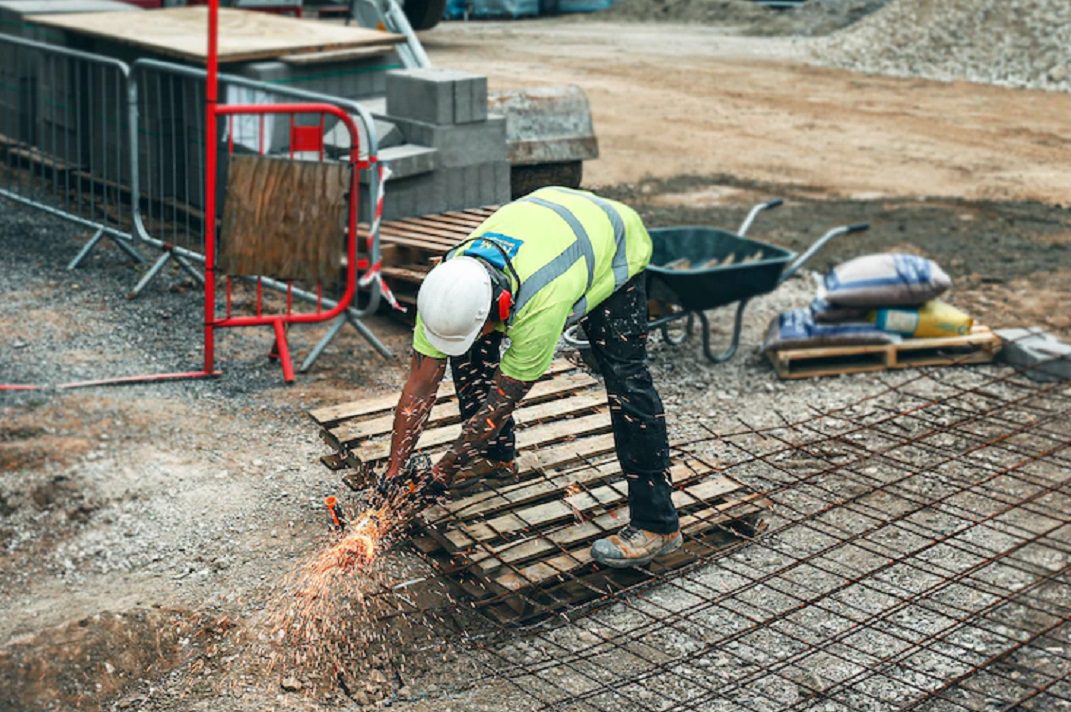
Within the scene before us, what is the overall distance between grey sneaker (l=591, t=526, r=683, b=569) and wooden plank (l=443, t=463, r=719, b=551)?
0.82ft

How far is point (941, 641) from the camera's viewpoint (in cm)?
486

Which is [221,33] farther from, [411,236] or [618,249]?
[618,249]

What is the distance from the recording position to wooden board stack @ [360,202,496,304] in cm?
783

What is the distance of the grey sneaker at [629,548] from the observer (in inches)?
200

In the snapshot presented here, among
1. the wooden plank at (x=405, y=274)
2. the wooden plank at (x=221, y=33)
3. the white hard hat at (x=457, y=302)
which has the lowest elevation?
the wooden plank at (x=405, y=274)

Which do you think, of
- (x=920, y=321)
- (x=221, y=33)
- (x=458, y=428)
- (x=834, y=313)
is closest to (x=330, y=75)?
(x=221, y=33)

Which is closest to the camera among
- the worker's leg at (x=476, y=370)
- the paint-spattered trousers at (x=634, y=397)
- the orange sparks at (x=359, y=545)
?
the orange sparks at (x=359, y=545)

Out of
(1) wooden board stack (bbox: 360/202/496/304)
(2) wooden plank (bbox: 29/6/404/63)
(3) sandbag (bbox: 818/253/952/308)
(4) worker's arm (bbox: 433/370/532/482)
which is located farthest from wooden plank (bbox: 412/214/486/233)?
(4) worker's arm (bbox: 433/370/532/482)

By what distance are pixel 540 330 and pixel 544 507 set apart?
44.9 inches

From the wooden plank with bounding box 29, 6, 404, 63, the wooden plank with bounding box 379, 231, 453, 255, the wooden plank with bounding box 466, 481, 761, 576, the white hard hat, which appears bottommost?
the wooden plank with bounding box 466, 481, 761, 576

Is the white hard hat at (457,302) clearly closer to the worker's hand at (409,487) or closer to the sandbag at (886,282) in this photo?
the worker's hand at (409,487)

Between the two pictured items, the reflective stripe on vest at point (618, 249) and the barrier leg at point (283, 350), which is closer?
the reflective stripe on vest at point (618, 249)

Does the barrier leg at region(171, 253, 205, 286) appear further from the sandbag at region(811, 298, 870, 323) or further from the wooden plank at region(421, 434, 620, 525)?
the sandbag at region(811, 298, 870, 323)

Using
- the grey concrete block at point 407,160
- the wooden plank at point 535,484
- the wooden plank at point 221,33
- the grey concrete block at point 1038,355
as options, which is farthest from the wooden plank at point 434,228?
the grey concrete block at point 1038,355
